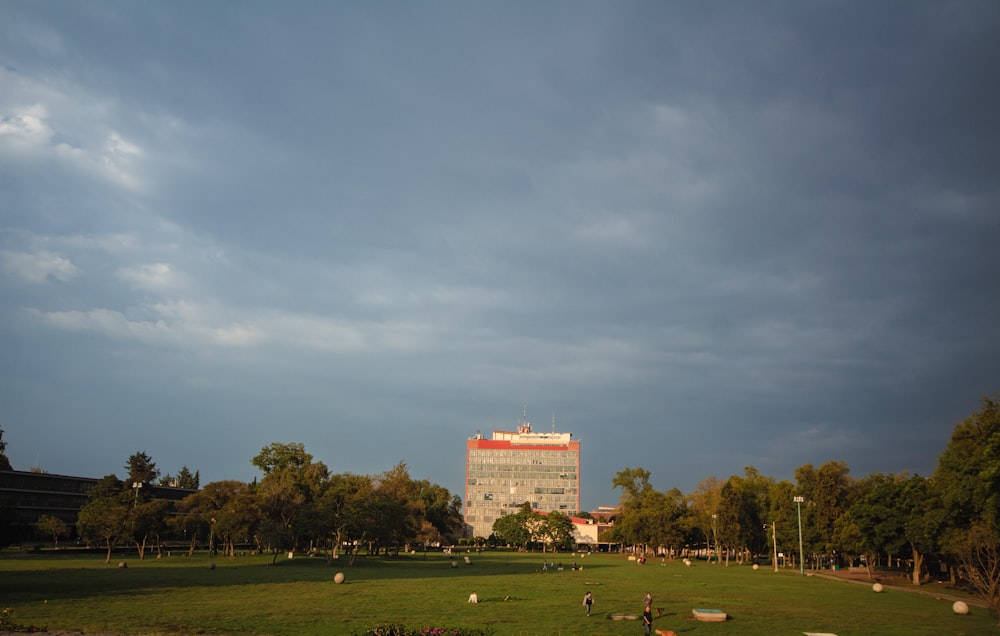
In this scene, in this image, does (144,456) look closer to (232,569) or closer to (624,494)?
(232,569)

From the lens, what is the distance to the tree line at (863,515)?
45344mm

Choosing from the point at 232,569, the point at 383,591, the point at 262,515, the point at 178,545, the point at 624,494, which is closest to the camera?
the point at 383,591

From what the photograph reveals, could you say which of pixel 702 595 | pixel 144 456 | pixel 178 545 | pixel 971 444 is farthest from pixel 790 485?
pixel 178 545

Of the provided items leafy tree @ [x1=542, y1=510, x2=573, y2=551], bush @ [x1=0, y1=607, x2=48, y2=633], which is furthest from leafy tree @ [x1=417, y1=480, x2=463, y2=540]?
bush @ [x1=0, y1=607, x2=48, y2=633]

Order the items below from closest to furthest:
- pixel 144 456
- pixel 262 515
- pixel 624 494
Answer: pixel 262 515, pixel 144 456, pixel 624 494

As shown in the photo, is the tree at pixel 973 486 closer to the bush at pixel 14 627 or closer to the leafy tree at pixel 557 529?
the bush at pixel 14 627

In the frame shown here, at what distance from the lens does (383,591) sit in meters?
45.2

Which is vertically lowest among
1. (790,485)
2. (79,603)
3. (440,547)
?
(440,547)

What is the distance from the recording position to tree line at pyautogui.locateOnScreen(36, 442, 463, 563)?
7494cm

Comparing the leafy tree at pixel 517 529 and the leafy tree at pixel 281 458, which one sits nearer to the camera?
the leafy tree at pixel 281 458

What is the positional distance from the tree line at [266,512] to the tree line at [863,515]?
46131mm

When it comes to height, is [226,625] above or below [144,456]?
below

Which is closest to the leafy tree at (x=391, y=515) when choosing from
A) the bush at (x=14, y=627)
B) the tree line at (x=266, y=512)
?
the tree line at (x=266, y=512)

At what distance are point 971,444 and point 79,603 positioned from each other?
2372 inches
